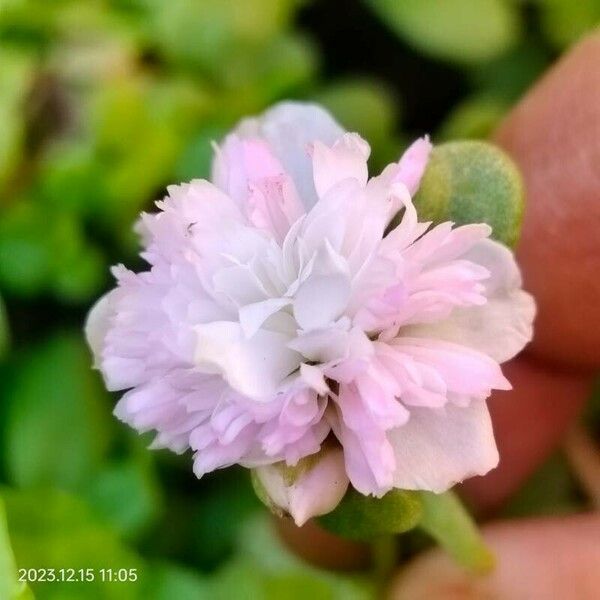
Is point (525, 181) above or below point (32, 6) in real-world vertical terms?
above

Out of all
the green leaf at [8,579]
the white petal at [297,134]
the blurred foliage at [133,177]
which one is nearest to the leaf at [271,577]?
the blurred foliage at [133,177]

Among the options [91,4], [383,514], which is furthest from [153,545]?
[91,4]

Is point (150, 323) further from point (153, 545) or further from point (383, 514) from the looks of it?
point (153, 545)

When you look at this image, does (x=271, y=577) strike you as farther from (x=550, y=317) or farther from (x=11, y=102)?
(x=11, y=102)

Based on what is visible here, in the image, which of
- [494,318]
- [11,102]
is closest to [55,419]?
[11,102]

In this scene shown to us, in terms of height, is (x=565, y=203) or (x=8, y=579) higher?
(x=565, y=203)

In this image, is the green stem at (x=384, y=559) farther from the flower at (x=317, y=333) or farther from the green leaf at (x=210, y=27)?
the green leaf at (x=210, y=27)

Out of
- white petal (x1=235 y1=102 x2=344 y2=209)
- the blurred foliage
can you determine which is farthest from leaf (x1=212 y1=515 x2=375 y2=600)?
white petal (x1=235 y1=102 x2=344 y2=209)
